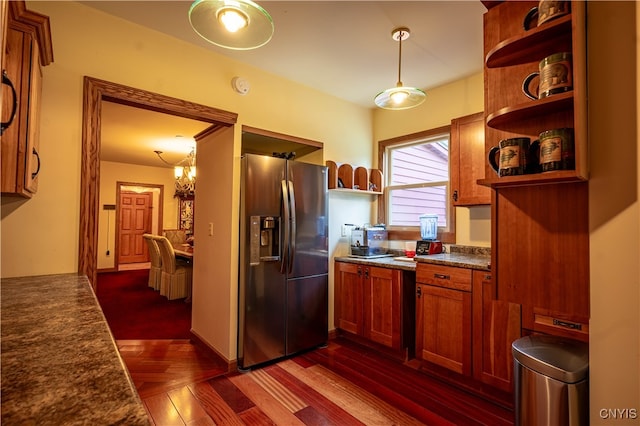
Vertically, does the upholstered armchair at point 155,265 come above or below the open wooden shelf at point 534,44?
below

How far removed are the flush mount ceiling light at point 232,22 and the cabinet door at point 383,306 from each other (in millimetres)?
2140

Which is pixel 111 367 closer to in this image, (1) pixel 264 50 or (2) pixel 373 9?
(2) pixel 373 9

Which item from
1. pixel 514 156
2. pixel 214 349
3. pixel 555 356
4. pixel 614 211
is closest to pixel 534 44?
pixel 514 156

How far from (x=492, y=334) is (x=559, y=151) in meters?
1.56

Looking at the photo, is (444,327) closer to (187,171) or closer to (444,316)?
(444,316)

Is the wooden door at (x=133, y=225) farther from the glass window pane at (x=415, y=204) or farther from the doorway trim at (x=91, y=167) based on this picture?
the glass window pane at (x=415, y=204)

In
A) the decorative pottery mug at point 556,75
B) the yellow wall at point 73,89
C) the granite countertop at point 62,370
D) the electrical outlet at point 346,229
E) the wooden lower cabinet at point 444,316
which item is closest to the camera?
the granite countertop at point 62,370

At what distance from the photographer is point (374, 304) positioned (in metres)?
3.01

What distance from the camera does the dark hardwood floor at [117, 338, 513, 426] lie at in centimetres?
204

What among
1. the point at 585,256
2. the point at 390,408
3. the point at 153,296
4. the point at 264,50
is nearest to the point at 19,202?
the point at 264,50

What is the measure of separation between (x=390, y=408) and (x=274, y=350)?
1108 millimetres

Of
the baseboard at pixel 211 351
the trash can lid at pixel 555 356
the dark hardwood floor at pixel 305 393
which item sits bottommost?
the dark hardwood floor at pixel 305 393

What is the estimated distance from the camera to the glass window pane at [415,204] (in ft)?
10.8

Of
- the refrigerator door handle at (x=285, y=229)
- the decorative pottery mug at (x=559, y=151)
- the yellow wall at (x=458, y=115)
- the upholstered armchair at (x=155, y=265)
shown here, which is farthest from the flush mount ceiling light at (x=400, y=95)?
the upholstered armchair at (x=155, y=265)
